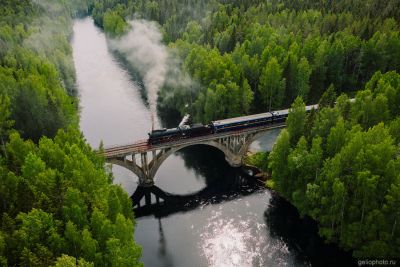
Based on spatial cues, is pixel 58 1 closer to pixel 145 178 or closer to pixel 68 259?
pixel 145 178

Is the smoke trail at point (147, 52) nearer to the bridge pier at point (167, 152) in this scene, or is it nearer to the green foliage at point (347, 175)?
the bridge pier at point (167, 152)

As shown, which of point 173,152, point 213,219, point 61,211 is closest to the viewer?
point 61,211

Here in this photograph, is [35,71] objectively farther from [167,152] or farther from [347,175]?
[347,175]

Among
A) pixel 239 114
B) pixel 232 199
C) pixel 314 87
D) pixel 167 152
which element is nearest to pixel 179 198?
pixel 167 152

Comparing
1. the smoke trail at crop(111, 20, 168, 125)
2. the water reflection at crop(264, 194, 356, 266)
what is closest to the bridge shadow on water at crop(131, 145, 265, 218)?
the water reflection at crop(264, 194, 356, 266)

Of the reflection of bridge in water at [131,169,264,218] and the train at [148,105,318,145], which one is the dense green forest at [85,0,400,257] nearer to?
the reflection of bridge in water at [131,169,264,218]

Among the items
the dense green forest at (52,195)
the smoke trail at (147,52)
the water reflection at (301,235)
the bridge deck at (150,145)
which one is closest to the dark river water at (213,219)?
the water reflection at (301,235)
